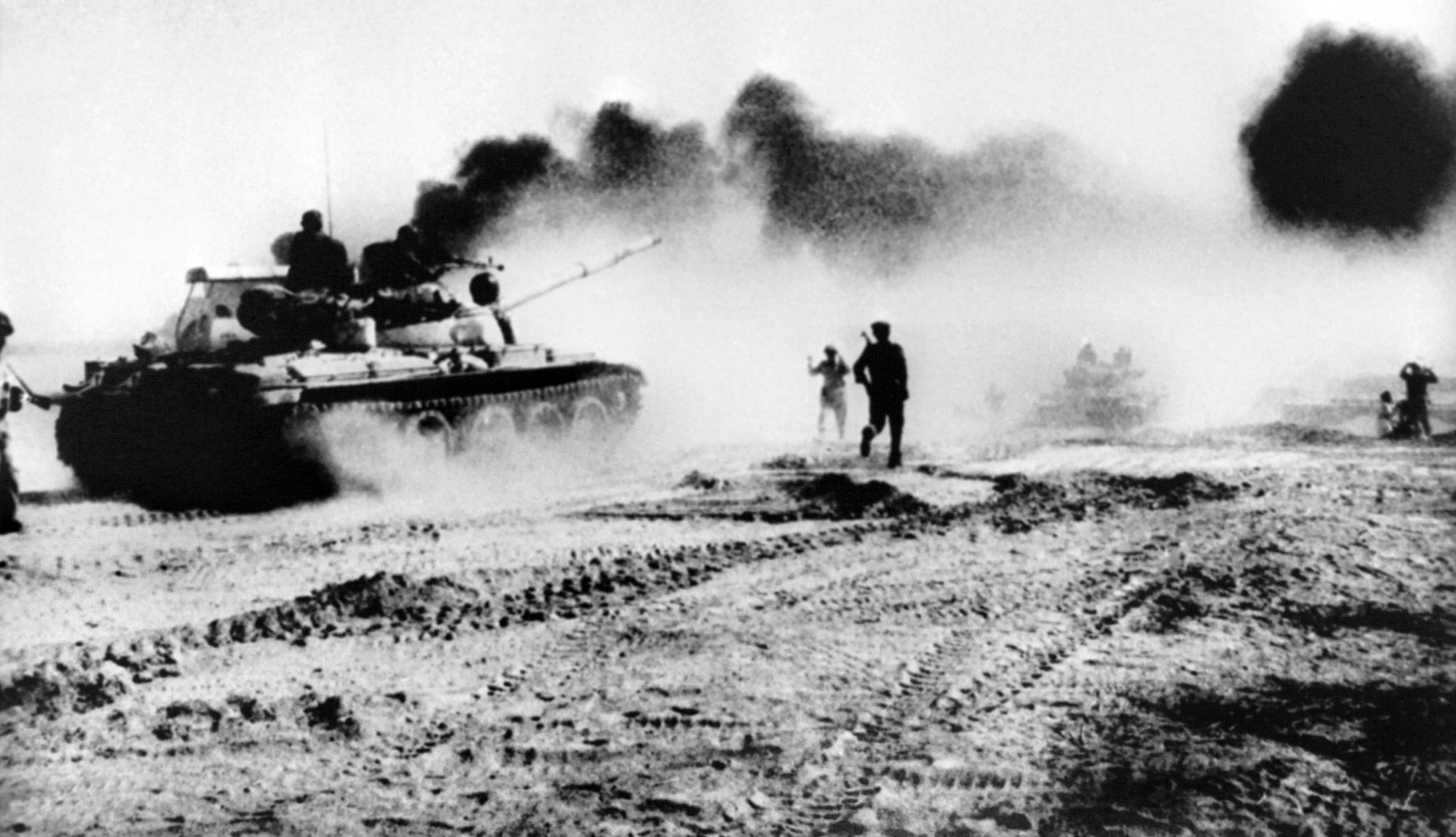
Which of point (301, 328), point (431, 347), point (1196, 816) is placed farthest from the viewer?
point (431, 347)

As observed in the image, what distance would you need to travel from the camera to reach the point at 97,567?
751 centimetres

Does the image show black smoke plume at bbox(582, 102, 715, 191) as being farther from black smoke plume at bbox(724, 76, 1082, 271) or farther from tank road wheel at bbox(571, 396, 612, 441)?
tank road wheel at bbox(571, 396, 612, 441)

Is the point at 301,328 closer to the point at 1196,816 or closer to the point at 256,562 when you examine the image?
the point at 256,562

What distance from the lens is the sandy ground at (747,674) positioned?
3.66m

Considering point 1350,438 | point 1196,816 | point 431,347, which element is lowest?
point 1196,816

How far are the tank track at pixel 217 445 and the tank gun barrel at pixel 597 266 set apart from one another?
2.87 m

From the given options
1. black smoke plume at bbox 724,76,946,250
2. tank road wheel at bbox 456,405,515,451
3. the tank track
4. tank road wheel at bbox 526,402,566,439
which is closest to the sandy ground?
the tank track

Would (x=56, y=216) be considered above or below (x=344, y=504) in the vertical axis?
above

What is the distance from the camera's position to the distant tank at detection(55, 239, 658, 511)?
33.3 feet

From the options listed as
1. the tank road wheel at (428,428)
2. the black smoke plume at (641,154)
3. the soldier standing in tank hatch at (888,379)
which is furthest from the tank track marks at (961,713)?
the black smoke plume at (641,154)

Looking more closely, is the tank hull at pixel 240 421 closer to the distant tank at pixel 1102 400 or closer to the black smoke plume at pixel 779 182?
the black smoke plume at pixel 779 182

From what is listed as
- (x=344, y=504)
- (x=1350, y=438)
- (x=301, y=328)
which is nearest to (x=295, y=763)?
(x=344, y=504)

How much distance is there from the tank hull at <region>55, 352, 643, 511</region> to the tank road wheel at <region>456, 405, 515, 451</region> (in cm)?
3

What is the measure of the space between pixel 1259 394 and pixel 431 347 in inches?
743
